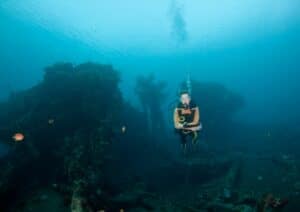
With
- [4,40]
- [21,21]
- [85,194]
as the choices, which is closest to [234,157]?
[85,194]

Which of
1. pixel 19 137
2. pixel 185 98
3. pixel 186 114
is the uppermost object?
pixel 185 98

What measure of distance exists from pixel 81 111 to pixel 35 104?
8.94 feet

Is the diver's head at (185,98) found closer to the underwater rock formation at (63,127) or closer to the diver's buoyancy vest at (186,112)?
the diver's buoyancy vest at (186,112)

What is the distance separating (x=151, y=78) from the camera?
23797mm

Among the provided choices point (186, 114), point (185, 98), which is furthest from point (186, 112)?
point (185, 98)

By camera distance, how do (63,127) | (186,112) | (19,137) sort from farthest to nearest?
(63,127) < (19,137) < (186,112)

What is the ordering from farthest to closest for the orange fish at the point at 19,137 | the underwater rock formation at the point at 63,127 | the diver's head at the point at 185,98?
the orange fish at the point at 19,137 < the underwater rock formation at the point at 63,127 < the diver's head at the point at 185,98

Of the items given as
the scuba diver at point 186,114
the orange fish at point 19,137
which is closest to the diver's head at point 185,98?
the scuba diver at point 186,114

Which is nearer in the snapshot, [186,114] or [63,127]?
[186,114]

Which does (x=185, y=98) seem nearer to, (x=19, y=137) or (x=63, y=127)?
(x=19, y=137)

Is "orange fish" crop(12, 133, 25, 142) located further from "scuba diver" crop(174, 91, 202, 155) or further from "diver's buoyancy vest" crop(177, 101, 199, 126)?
"diver's buoyancy vest" crop(177, 101, 199, 126)

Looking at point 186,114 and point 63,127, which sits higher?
point 63,127

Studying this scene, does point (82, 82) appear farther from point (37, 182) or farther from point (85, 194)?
point (85, 194)

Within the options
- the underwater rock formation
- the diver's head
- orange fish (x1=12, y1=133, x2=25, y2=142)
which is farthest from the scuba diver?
orange fish (x1=12, y1=133, x2=25, y2=142)
